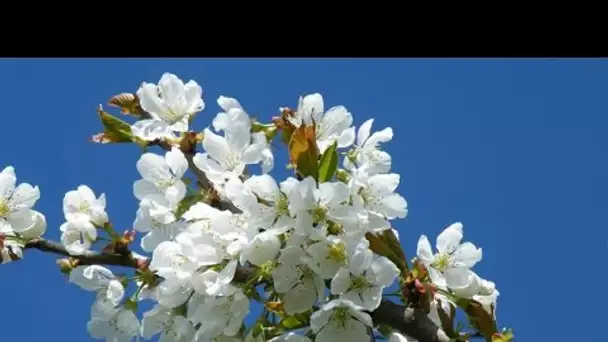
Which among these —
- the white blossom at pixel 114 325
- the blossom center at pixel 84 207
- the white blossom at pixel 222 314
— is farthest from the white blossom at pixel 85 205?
the white blossom at pixel 222 314

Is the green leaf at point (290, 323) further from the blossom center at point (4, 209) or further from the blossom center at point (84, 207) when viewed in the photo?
the blossom center at point (4, 209)

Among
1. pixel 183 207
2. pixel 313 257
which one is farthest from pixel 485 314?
pixel 183 207

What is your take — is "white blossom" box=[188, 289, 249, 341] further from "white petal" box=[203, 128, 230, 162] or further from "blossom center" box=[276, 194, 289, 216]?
"white petal" box=[203, 128, 230, 162]

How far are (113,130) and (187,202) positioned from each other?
0.35m

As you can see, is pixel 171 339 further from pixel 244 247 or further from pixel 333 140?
pixel 333 140

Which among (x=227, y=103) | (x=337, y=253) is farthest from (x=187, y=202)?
(x=337, y=253)

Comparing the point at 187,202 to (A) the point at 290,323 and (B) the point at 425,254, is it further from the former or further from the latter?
(B) the point at 425,254

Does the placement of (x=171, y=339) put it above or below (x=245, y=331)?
below

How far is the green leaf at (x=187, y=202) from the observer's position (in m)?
1.85

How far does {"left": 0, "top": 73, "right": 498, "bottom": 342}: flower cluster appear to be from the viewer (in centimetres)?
161

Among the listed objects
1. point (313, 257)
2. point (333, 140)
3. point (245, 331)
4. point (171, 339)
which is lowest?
point (171, 339)

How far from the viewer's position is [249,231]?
1.64 metres

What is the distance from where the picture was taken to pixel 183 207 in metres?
1.86
